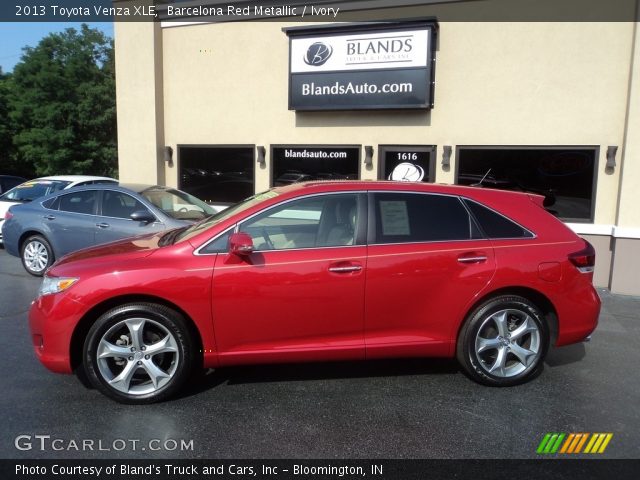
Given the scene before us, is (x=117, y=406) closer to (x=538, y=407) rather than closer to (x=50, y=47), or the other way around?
(x=538, y=407)

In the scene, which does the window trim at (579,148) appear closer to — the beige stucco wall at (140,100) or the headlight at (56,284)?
the beige stucco wall at (140,100)

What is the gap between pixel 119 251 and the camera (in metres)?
4.09

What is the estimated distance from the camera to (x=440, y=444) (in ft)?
11.2

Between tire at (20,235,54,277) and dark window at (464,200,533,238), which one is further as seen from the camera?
tire at (20,235,54,277)

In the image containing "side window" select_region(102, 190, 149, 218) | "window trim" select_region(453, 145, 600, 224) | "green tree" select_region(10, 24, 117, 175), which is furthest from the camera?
"green tree" select_region(10, 24, 117, 175)

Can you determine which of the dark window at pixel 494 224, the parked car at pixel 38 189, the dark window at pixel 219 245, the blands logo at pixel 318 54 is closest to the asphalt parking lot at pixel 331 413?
the dark window at pixel 219 245

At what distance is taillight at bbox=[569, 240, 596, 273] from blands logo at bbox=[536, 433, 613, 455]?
129 cm

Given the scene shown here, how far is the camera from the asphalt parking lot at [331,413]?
10.9ft

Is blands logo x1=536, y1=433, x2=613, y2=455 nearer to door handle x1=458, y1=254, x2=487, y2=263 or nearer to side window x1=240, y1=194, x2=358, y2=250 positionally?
door handle x1=458, y1=254, x2=487, y2=263

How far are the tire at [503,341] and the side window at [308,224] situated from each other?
3.85 ft

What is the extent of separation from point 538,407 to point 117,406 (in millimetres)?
3077

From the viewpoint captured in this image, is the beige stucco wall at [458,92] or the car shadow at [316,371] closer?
the car shadow at [316,371]
